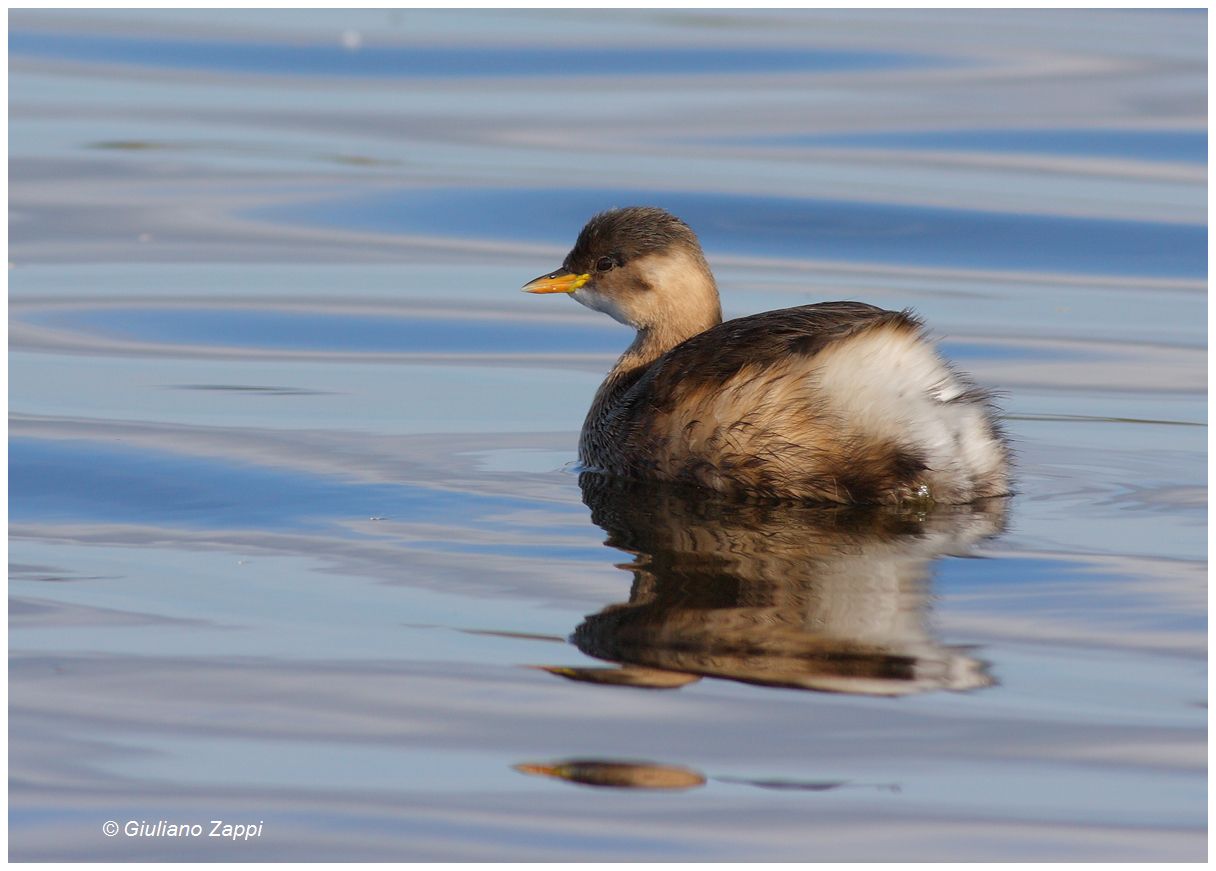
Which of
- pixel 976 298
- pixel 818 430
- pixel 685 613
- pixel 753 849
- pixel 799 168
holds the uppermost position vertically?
pixel 799 168

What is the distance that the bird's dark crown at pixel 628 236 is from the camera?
731 centimetres

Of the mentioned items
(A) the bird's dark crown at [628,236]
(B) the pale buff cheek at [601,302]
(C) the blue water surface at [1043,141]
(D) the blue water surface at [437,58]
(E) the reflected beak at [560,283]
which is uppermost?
(D) the blue water surface at [437,58]

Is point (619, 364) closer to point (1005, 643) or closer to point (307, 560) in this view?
point (307, 560)

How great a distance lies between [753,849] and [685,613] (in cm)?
128

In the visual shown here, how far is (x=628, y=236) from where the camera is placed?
24.2ft

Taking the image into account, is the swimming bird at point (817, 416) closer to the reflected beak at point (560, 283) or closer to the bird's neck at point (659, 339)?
the bird's neck at point (659, 339)

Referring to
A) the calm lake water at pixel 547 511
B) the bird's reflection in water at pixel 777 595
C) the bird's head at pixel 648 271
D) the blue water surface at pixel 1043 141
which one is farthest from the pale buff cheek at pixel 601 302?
the blue water surface at pixel 1043 141

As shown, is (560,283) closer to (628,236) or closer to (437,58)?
(628,236)

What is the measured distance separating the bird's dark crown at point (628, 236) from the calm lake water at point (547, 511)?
2.22 feet

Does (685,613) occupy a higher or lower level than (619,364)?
lower

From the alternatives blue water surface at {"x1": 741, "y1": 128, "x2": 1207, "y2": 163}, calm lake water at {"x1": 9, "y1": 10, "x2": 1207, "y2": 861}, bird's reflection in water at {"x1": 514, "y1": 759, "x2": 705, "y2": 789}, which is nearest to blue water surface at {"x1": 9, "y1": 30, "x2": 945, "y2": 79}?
calm lake water at {"x1": 9, "y1": 10, "x2": 1207, "y2": 861}

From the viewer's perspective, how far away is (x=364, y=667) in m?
4.69

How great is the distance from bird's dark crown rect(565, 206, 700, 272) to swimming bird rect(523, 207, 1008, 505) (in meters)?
0.77

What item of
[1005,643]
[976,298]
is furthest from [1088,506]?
[976,298]
